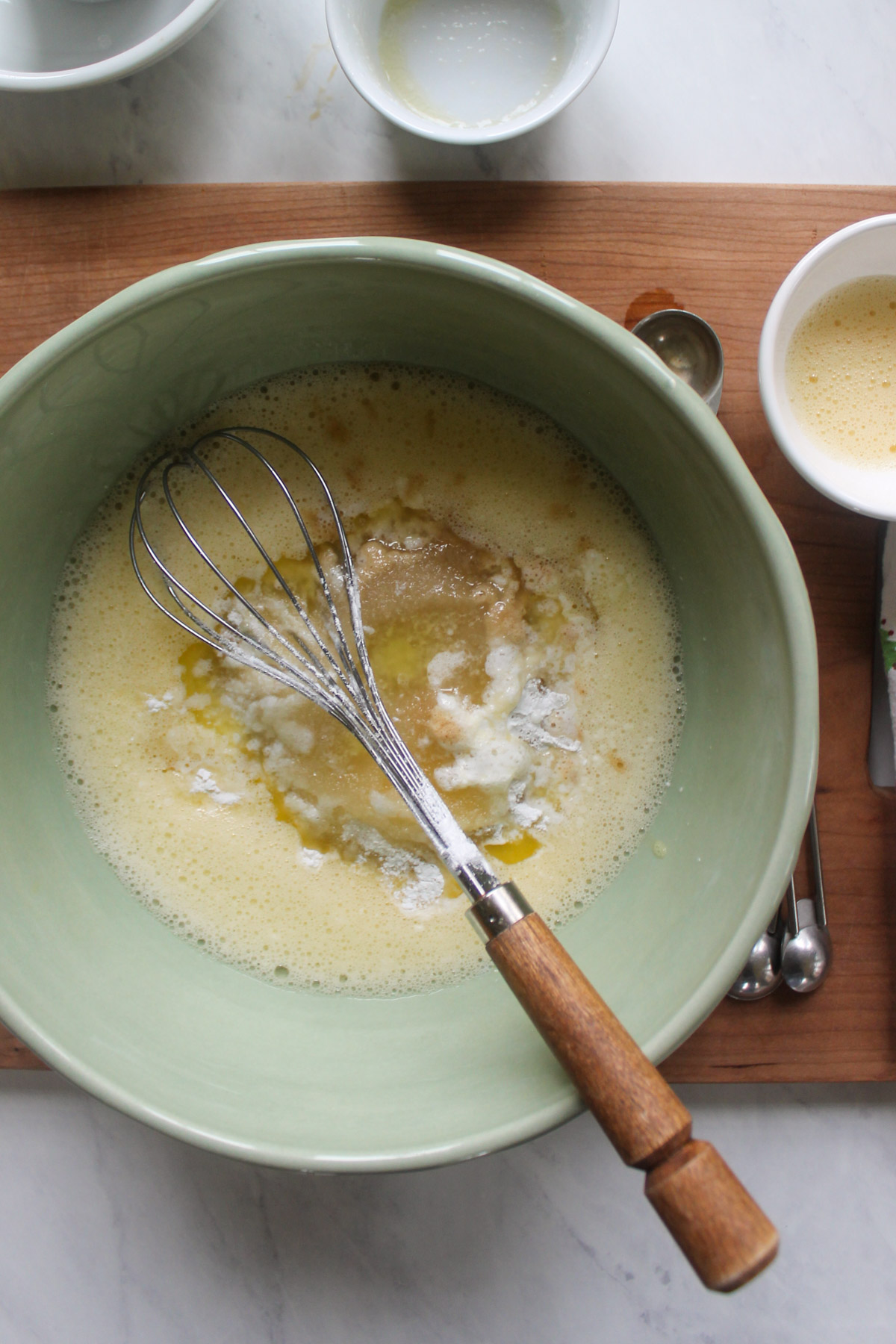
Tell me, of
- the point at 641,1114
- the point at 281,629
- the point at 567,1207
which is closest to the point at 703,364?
the point at 281,629

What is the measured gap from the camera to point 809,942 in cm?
66

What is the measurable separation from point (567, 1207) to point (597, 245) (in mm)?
705

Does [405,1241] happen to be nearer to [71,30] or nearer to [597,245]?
[597,245]

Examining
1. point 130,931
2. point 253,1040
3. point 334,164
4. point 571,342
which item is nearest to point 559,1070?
point 253,1040

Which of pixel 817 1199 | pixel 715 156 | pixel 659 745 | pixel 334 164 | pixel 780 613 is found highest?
pixel 334 164

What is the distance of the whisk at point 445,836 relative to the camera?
17.4 inches

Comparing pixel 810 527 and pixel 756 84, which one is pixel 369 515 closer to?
pixel 810 527

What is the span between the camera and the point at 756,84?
70 centimetres

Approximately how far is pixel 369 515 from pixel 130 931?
33 cm

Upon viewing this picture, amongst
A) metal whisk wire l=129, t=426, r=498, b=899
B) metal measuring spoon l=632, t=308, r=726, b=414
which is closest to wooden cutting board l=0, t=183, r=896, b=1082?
metal measuring spoon l=632, t=308, r=726, b=414

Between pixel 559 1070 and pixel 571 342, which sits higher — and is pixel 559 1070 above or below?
below

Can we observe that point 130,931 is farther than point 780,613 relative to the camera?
Yes

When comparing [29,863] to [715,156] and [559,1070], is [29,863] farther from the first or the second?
[715,156]

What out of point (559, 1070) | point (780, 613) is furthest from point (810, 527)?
point (559, 1070)
